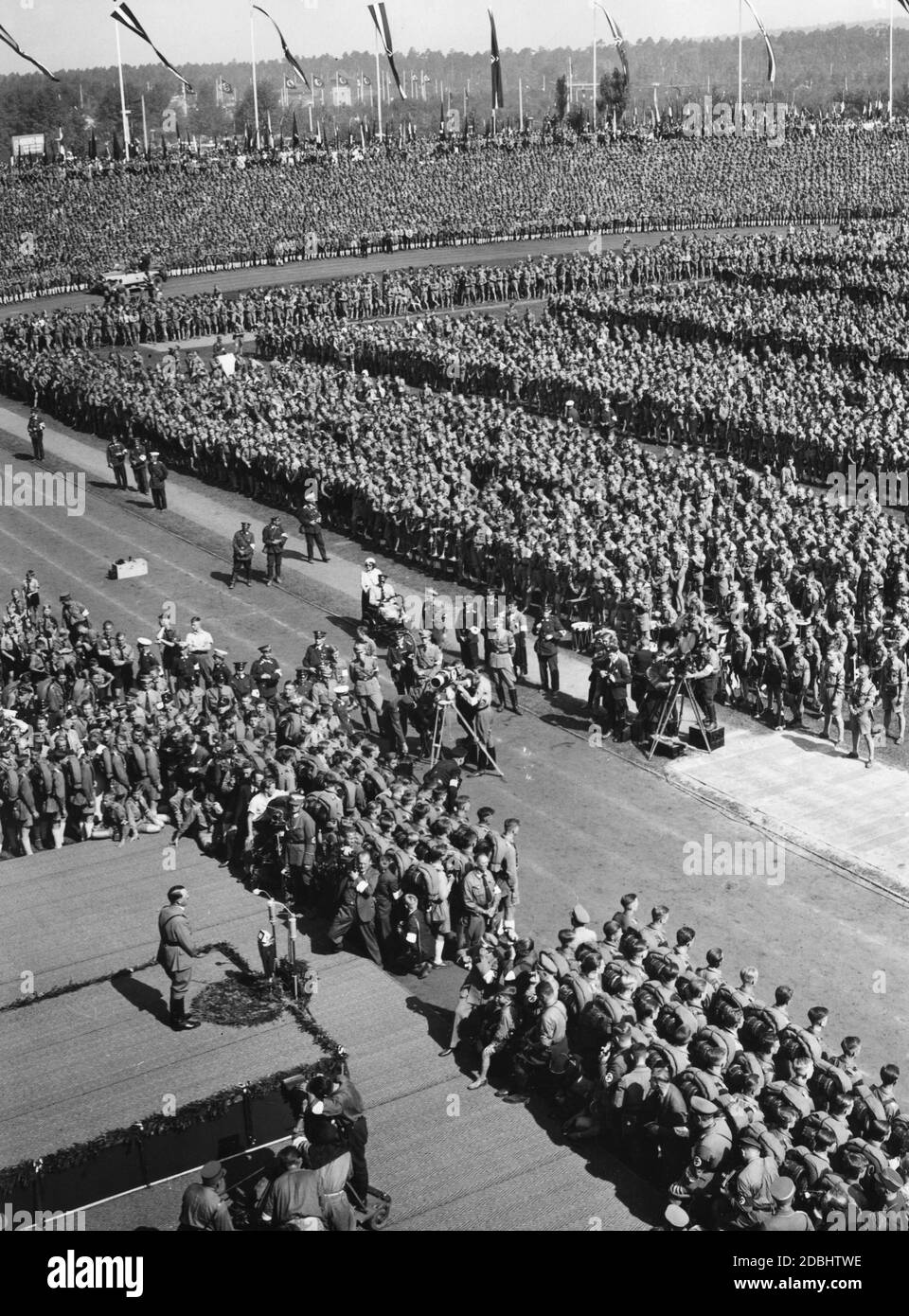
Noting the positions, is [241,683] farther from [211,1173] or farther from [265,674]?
[211,1173]

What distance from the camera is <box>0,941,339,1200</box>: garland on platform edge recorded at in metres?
10.7

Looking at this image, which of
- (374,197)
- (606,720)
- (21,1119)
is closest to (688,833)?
(606,720)

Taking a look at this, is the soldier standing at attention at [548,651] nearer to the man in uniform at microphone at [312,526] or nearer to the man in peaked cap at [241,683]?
the man in peaked cap at [241,683]

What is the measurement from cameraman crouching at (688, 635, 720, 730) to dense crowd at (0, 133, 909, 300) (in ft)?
204

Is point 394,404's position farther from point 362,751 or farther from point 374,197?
point 374,197

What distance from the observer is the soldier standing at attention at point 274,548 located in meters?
30.4

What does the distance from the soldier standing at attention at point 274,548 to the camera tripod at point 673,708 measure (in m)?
11.0

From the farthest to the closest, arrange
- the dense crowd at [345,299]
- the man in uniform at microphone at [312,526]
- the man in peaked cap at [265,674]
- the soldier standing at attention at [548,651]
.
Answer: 1. the dense crowd at [345,299]
2. the man in uniform at microphone at [312,526]
3. the soldier standing at attention at [548,651]
4. the man in peaked cap at [265,674]

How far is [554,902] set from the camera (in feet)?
57.1

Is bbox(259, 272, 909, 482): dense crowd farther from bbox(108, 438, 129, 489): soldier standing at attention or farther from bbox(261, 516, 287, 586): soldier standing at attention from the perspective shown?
bbox(261, 516, 287, 586): soldier standing at attention

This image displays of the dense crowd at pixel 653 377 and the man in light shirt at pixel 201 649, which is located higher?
the dense crowd at pixel 653 377

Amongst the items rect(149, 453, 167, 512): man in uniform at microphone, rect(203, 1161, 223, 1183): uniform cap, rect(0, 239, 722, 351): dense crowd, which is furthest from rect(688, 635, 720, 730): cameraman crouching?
rect(0, 239, 722, 351): dense crowd

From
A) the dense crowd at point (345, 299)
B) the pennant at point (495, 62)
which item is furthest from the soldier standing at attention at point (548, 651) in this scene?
the pennant at point (495, 62)

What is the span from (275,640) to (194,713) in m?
6.93
